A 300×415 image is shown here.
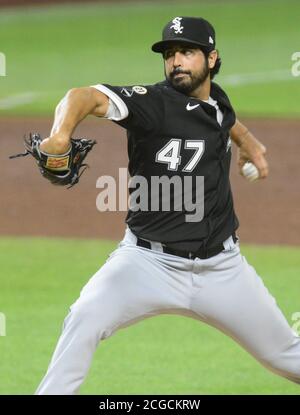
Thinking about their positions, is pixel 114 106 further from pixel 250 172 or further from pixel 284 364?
pixel 284 364

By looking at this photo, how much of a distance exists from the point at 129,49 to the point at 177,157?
15244mm

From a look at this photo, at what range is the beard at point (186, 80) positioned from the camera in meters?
5.87

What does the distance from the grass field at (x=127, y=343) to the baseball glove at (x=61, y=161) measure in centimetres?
194

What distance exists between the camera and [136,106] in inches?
222

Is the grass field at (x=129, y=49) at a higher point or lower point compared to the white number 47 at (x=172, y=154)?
higher

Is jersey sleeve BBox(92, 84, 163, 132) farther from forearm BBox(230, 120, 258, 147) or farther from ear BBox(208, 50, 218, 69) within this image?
forearm BBox(230, 120, 258, 147)

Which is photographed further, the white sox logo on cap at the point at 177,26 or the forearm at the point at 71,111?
the white sox logo on cap at the point at 177,26

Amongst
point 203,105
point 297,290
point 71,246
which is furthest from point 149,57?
point 203,105

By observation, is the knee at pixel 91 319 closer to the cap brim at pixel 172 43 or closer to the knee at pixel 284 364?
the knee at pixel 284 364

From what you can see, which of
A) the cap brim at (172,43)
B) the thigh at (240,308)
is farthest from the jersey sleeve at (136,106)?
the thigh at (240,308)

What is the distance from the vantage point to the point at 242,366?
24.6 feet

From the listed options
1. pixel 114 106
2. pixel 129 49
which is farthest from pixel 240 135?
pixel 129 49

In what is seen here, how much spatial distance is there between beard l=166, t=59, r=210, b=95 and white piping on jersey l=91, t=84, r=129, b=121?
438mm
